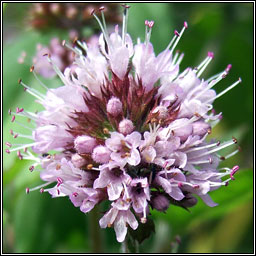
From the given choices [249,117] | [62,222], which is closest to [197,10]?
[249,117]

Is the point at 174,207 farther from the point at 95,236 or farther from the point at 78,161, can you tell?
the point at 78,161

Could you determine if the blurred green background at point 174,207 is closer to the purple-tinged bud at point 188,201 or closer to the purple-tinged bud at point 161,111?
the purple-tinged bud at point 188,201

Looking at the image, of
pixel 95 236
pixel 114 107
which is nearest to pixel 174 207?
pixel 95 236

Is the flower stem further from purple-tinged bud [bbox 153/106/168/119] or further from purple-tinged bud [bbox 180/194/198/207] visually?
purple-tinged bud [bbox 153/106/168/119]

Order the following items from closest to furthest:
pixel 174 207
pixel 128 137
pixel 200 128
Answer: pixel 128 137 < pixel 200 128 < pixel 174 207

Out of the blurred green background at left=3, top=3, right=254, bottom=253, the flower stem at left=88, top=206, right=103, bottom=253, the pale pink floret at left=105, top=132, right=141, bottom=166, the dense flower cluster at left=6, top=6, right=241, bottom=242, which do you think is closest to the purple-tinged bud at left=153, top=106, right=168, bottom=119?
the dense flower cluster at left=6, top=6, right=241, bottom=242

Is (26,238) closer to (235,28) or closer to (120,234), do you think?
(120,234)
